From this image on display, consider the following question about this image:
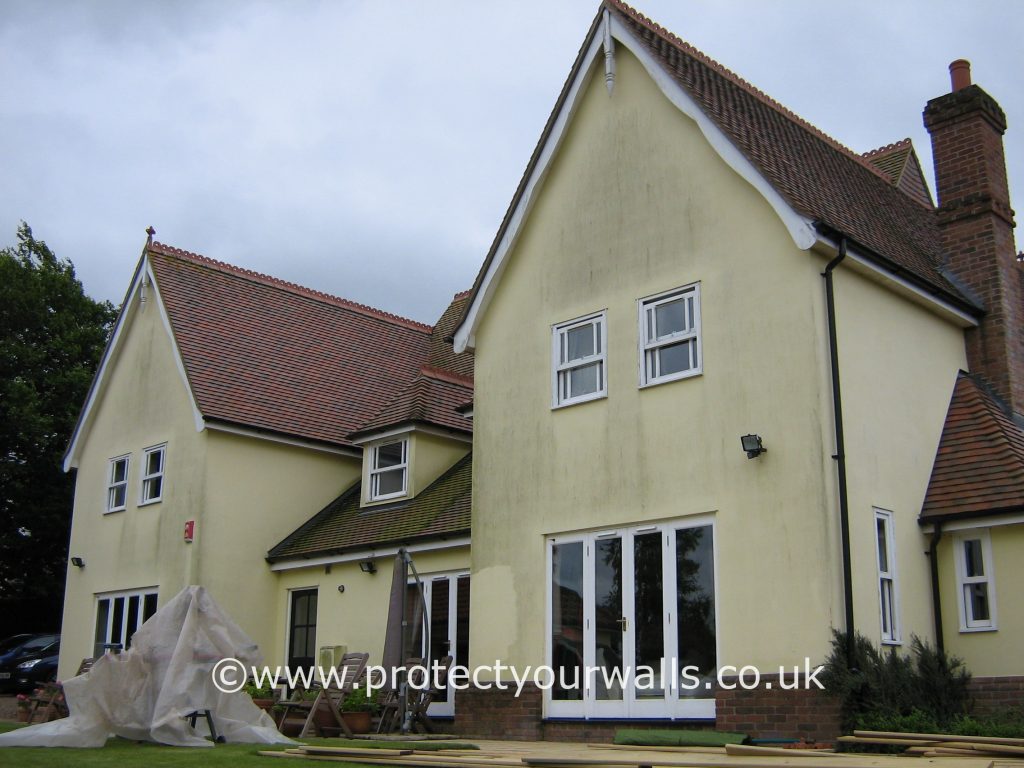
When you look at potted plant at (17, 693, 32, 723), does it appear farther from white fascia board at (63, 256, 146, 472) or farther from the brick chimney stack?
the brick chimney stack

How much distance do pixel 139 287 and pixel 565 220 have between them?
12280 millimetres

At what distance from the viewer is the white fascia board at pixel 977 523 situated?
13.5 meters

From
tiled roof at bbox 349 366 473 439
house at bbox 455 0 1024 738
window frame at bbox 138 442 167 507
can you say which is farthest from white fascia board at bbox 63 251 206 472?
house at bbox 455 0 1024 738

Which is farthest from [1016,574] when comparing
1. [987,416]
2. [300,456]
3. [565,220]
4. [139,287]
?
[139,287]

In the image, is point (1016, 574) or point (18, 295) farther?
point (18, 295)

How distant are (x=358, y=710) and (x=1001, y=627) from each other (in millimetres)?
8396

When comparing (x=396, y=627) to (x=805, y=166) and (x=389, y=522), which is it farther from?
(x=805, y=166)

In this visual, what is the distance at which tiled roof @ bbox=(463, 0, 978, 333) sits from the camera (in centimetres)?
1487

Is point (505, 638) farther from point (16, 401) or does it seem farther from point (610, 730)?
point (16, 401)

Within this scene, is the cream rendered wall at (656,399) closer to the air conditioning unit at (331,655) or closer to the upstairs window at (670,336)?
the upstairs window at (670,336)

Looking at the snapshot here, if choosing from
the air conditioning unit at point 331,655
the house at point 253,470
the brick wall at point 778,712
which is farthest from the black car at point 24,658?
the brick wall at point 778,712

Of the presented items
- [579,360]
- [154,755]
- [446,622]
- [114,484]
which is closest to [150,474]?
→ [114,484]

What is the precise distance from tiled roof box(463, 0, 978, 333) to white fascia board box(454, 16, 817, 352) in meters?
0.07

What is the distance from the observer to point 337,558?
20.7 m
